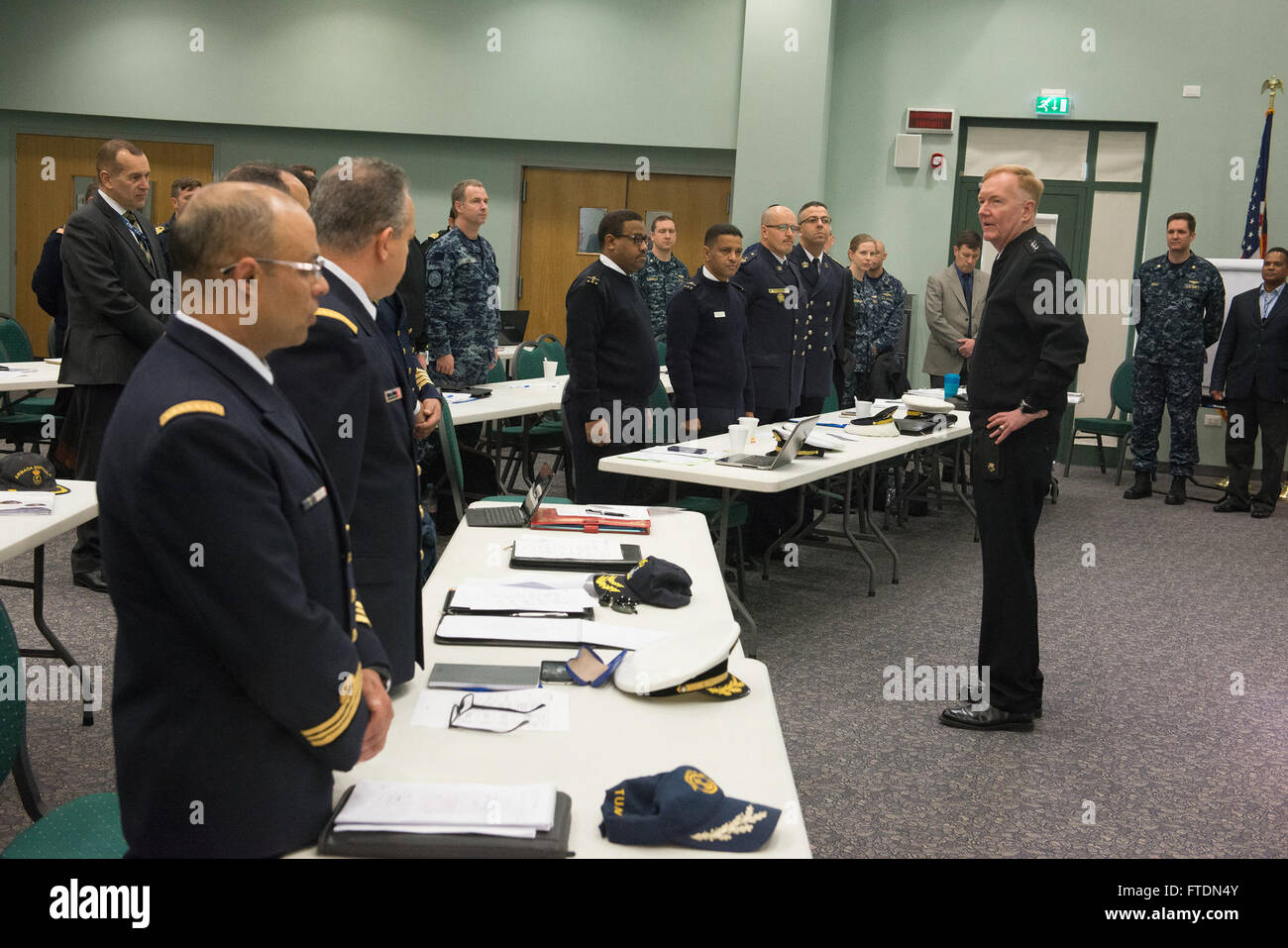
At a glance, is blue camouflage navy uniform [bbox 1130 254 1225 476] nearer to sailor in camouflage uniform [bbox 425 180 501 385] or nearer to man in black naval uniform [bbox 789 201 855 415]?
man in black naval uniform [bbox 789 201 855 415]

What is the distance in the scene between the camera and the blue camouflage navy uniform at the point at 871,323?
745 cm

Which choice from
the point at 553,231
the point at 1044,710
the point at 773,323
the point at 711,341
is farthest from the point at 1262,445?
the point at 553,231

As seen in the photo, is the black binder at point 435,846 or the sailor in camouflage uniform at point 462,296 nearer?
the black binder at point 435,846

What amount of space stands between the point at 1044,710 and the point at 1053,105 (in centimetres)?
658

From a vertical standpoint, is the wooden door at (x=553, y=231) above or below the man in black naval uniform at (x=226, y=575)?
above

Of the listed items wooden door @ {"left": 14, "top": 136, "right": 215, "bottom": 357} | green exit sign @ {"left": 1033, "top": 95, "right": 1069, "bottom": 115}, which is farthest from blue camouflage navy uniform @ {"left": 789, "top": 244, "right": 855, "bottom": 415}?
wooden door @ {"left": 14, "top": 136, "right": 215, "bottom": 357}

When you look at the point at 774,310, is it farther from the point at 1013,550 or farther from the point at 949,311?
the point at 949,311

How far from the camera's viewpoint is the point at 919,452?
7043 mm

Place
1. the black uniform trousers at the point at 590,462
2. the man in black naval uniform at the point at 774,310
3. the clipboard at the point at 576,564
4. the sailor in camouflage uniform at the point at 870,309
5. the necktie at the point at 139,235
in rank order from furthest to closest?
the sailor in camouflage uniform at the point at 870,309 < the man in black naval uniform at the point at 774,310 < the black uniform trousers at the point at 590,462 < the necktie at the point at 139,235 < the clipboard at the point at 576,564

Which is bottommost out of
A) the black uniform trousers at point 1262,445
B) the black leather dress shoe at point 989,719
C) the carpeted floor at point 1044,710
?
the carpeted floor at point 1044,710

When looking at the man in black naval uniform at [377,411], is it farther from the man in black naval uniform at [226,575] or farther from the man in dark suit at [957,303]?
the man in dark suit at [957,303]

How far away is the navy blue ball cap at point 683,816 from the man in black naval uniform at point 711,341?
363 centimetres

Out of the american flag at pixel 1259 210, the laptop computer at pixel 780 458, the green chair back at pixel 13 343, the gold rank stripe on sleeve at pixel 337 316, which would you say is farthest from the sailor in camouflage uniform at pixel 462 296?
the american flag at pixel 1259 210

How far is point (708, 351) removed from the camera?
519cm
